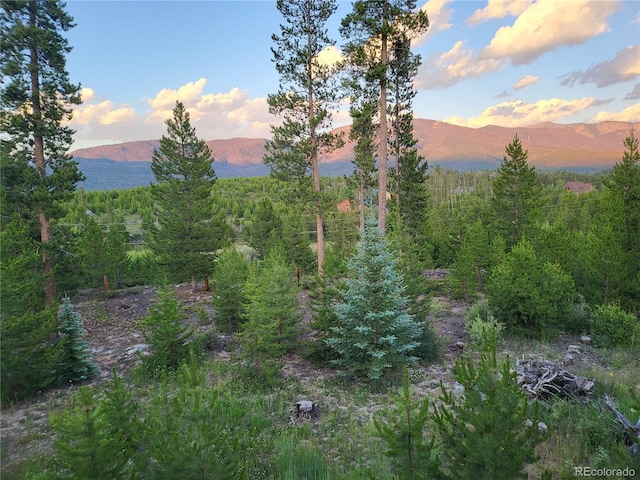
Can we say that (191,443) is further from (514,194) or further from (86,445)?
(514,194)

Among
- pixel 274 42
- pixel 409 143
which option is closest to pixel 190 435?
pixel 274 42

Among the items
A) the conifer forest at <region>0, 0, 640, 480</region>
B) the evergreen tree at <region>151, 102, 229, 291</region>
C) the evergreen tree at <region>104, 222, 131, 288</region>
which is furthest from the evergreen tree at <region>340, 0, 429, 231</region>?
the evergreen tree at <region>104, 222, 131, 288</region>

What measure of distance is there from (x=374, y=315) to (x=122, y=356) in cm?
846

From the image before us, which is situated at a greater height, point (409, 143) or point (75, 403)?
point (409, 143)

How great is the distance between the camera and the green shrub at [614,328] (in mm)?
11125

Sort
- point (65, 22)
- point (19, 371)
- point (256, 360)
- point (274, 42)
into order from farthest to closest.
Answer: point (274, 42), point (65, 22), point (256, 360), point (19, 371)

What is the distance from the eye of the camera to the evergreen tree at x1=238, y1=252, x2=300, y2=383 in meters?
8.34

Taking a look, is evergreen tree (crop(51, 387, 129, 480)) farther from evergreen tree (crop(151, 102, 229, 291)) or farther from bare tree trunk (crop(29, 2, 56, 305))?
evergreen tree (crop(151, 102, 229, 291))

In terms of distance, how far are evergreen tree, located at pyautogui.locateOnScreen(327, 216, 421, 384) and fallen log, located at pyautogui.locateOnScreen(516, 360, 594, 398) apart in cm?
Answer: 236

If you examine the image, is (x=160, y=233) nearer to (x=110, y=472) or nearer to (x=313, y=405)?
(x=313, y=405)

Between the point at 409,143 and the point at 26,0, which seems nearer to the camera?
the point at 26,0

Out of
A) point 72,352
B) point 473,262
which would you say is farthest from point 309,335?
point 473,262

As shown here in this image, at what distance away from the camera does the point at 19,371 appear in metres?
7.83

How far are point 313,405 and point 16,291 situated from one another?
672 centimetres
